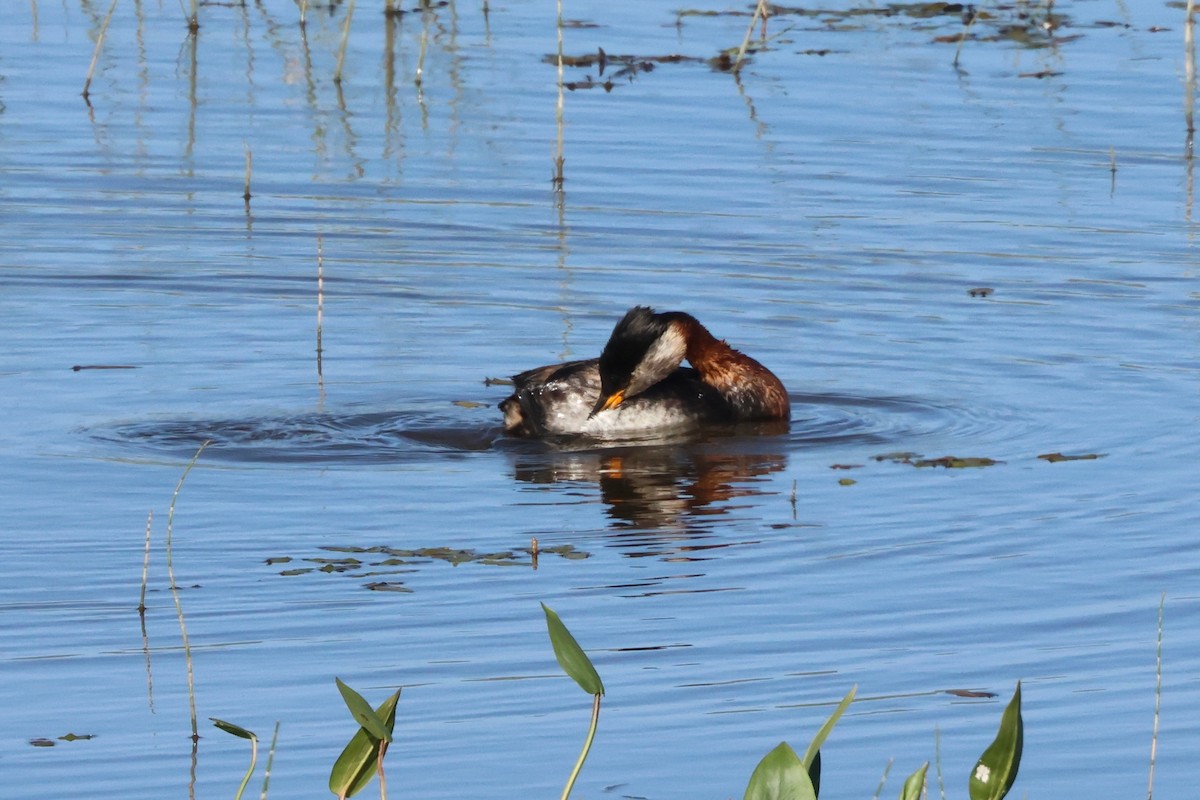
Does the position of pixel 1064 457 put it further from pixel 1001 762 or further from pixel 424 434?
pixel 1001 762

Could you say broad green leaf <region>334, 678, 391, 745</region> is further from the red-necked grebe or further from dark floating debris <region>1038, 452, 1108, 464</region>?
the red-necked grebe

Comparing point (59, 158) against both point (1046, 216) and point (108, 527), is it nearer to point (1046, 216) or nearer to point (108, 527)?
point (1046, 216)

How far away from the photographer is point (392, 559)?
28.2 feet

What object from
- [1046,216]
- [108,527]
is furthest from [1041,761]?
[1046,216]

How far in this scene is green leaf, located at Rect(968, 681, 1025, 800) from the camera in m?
4.31

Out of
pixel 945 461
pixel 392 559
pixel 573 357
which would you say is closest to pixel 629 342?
pixel 573 357

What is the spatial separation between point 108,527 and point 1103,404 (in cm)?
540

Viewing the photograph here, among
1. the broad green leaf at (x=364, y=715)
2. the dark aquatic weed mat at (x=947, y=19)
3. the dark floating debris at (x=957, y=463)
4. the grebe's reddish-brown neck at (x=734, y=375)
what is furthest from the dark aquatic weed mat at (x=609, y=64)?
the broad green leaf at (x=364, y=715)

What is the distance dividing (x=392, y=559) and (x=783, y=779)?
4.31 metres

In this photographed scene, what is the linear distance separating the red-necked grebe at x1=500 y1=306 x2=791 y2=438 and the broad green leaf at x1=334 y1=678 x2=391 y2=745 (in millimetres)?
6840

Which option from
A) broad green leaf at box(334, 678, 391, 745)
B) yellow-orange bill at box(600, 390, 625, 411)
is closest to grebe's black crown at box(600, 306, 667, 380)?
yellow-orange bill at box(600, 390, 625, 411)

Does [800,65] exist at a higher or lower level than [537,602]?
higher

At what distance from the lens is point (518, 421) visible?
1148cm

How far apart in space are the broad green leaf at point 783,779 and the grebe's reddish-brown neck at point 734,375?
23.5 feet
